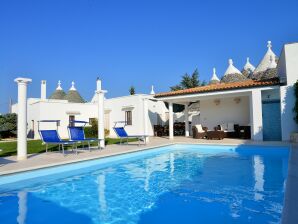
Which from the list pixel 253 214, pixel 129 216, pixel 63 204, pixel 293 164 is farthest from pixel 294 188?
pixel 63 204

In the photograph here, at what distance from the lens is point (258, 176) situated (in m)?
Answer: 6.77

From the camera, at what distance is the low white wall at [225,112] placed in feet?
58.5

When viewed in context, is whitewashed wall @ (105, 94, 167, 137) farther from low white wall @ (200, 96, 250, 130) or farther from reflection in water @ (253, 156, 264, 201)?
reflection in water @ (253, 156, 264, 201)

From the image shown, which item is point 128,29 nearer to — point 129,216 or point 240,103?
point 240,103

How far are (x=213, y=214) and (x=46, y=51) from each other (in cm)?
1869

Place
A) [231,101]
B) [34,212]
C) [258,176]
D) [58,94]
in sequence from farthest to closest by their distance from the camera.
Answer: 1. [58,94]
2. [231,101]
3. [258,176]
4. [34,212]

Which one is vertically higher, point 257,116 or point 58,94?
point 58,94

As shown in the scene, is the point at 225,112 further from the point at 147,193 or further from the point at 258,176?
the point at 147,193

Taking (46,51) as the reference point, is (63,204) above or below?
below

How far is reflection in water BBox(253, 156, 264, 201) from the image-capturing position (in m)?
5.10

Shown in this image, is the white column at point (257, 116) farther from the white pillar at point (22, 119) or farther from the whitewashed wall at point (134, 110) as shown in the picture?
the white pillar at point (22, 119)

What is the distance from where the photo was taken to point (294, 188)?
4.32 metres

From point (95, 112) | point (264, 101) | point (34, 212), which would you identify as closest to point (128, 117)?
point (95, 112)

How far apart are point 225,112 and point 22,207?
53.4 feet
